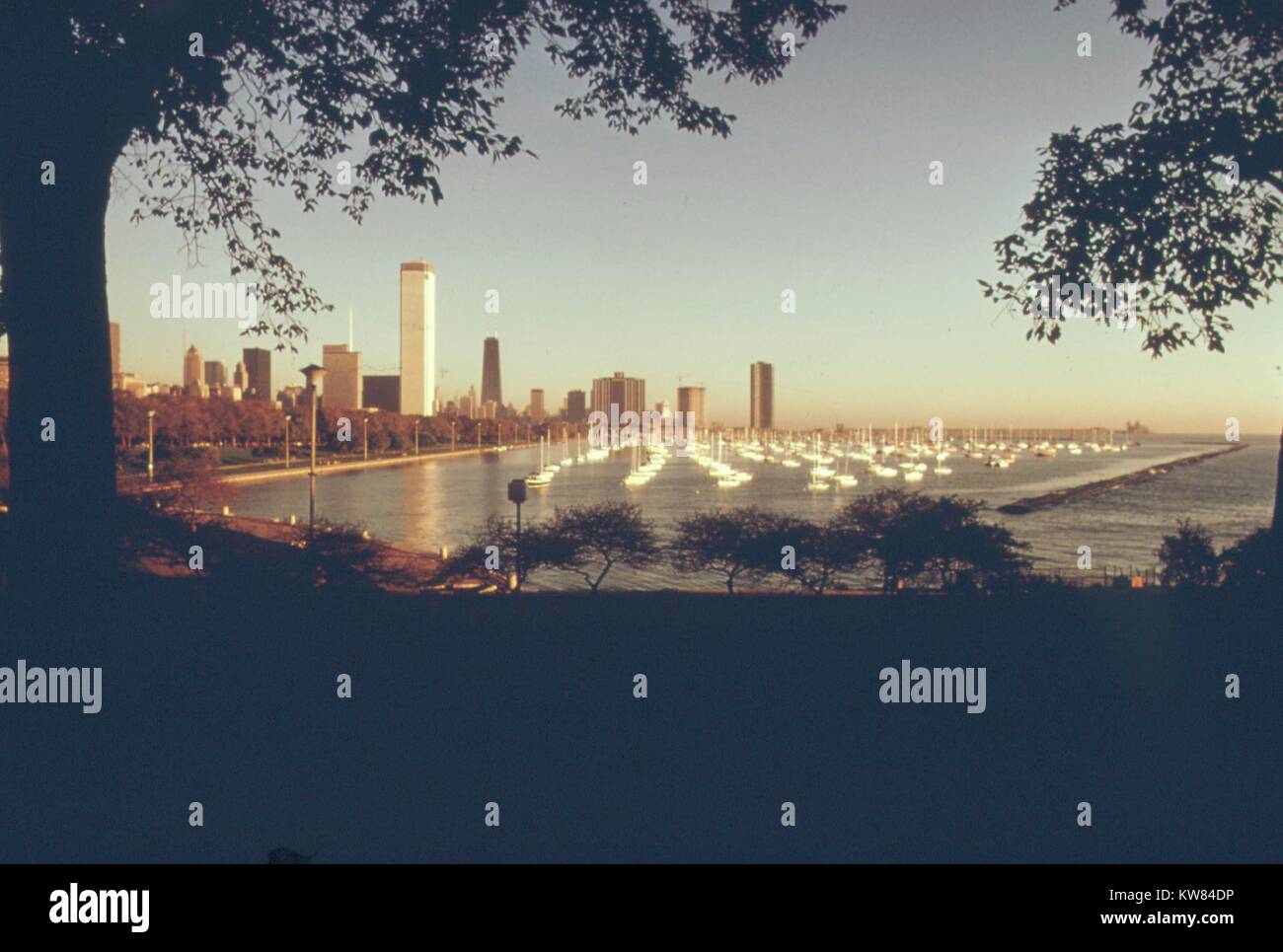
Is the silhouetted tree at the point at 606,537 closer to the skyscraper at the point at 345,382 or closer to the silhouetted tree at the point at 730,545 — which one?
the silhouetted tree at the point at 730,545

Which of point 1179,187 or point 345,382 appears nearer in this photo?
point 1179,187

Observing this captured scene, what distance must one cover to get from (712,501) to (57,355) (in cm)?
7802

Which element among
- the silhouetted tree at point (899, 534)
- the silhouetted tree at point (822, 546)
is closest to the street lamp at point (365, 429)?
the silhouetted tree at point (822, 546)

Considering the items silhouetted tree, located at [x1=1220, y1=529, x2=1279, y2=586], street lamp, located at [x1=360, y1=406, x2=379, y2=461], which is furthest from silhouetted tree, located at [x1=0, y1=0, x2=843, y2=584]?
street lamp, located at [x1=360, y1=406, x2=379, y2=461]

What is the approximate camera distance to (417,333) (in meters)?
41.3

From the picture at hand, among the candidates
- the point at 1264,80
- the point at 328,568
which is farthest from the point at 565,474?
the point at 1264,80

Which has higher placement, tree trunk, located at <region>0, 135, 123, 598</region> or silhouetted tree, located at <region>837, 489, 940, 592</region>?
tree trunk, located at <region>0, 135, 123, 598</region>

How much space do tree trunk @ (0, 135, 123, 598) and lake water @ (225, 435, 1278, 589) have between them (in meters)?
34.0

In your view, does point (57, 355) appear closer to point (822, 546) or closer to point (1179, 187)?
point (1179, 187)

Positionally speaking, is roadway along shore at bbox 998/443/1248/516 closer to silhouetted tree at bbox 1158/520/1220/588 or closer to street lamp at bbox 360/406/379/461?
silhouetted tree at bbox 1158/520/1220/588

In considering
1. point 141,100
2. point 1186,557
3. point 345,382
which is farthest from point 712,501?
point 141,100

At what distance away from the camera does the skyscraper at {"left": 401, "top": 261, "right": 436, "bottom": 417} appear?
121ft
